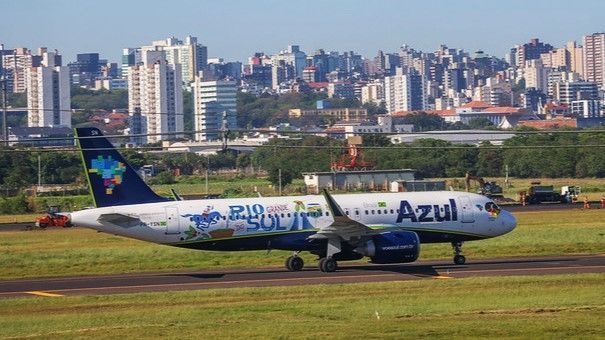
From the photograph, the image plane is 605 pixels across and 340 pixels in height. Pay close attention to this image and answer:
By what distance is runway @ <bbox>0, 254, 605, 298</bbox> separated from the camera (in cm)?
5181

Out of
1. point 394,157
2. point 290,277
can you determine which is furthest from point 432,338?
point 394,157

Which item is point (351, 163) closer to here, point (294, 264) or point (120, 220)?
point (294, 264)

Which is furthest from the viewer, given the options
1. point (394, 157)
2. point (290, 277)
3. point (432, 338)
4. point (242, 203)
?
point (394, 157)

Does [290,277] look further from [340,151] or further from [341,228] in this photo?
[340,151]

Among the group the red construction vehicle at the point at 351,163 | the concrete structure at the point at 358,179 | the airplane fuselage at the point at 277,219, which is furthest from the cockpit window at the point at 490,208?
the red construction vehicle at the point at 351,163

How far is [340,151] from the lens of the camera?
154 m

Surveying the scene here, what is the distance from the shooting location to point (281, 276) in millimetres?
54656

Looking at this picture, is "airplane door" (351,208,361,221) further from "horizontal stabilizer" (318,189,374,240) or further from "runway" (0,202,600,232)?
"runway" (0,202,600,232)

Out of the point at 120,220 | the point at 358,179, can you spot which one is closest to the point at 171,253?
the point at 120,220

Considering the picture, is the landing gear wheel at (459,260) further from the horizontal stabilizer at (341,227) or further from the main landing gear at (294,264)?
the main landing gear at (294,264)

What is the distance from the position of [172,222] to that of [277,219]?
4.26 m

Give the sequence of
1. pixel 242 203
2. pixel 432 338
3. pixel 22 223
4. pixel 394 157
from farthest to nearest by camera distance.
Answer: pixel 394 157 → pixel 22 223 → pixel 242 203 → pixel 432 338

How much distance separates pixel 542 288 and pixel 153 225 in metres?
A: 16.2

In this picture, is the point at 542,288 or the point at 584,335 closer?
the point at 584,335
